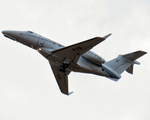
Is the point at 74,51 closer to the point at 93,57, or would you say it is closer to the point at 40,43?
the point at 93,57

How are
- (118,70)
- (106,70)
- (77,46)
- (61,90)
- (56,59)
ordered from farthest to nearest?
(61,90) < (118,70) < (106,70) < (56,59) < (77,46)

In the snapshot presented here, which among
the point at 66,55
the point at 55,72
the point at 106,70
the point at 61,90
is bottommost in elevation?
the point at 61,90

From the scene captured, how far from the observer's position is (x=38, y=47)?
67.5ft

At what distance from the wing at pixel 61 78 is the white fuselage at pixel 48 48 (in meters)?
2.61

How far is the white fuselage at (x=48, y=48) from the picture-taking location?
806 inches

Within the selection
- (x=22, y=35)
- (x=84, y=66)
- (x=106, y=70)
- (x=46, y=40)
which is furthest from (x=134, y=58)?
(x=22, y=35)

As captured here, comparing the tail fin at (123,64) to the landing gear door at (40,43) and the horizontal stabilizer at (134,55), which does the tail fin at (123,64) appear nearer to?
the horizontal stabilizer at (134,55)

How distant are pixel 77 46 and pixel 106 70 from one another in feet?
15.7

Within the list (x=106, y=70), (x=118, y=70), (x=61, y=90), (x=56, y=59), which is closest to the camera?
(x=56, y=59)

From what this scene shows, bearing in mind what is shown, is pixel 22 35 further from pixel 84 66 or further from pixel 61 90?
pixel 61 90

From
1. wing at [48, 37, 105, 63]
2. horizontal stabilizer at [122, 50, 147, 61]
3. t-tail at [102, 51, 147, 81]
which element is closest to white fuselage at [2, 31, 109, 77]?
wing at [48, 37, 105, 63]

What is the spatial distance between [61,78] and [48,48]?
503cm

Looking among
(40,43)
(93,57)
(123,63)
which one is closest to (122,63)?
(123,63)

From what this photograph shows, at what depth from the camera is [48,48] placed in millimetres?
20562
